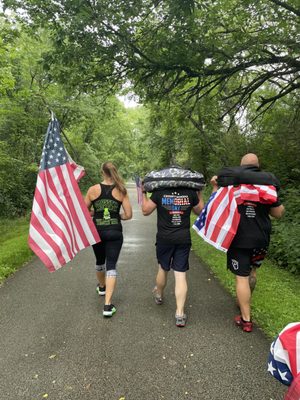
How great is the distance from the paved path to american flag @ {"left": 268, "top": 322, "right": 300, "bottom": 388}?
1235 millimetres

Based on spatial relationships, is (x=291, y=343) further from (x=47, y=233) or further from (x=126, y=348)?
(x=47, y=233)

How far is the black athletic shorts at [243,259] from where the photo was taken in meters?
3.77

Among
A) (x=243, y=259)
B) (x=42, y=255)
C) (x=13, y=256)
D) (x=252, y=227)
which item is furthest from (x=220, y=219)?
(x=13, y=256)

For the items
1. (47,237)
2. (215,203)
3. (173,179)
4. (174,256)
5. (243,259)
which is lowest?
(174,256)

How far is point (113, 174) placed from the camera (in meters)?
4.23

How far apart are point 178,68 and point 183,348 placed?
6001 millimetres

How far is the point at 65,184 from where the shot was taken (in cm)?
418

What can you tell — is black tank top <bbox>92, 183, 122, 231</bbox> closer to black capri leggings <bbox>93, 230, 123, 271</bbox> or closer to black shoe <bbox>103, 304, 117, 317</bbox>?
black capri leggings <bbox>93, 230, 123, 271</bbox>

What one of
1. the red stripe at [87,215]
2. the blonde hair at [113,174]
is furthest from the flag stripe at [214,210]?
the red stripe at [87,215]

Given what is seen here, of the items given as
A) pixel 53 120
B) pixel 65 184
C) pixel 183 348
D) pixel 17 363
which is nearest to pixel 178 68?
pixel 53 120

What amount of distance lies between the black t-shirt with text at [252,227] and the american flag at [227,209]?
7 cm

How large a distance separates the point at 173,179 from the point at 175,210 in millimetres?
405

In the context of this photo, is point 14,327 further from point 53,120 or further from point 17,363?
point 53,120

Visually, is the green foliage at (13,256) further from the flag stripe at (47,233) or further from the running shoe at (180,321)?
the running shoe at (180,321)
